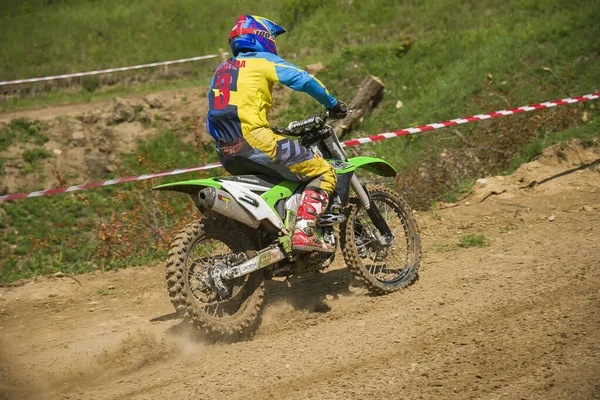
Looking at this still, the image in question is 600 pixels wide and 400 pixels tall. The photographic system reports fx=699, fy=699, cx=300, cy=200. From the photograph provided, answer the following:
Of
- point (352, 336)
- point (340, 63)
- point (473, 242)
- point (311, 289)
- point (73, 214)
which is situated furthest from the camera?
point (340, 63)

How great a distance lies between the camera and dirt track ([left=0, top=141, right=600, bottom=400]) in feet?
14.6

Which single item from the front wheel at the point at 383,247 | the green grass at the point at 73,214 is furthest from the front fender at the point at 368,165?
→ the green grass at the point at 73,214

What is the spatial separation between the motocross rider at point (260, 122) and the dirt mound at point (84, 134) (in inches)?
429

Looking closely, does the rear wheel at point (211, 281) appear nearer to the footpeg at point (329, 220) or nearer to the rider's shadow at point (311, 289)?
the rider's shadow at point (311, 289)

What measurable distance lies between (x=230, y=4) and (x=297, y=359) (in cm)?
2028

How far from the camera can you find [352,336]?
5.30 meters

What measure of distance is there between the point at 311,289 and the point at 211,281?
1.54m

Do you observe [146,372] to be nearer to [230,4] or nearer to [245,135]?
[245,135]

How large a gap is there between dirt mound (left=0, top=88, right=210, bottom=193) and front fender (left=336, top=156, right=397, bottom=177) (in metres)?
10.3

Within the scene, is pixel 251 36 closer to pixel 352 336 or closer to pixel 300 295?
pixel 300 295

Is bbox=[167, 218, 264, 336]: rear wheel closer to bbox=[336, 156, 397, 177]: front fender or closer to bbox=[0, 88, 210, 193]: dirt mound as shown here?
bbox=[336, 156, 397, 177]: front fender

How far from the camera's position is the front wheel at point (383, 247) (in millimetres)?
6297

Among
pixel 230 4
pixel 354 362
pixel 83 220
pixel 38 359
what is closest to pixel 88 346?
pixel 38 359

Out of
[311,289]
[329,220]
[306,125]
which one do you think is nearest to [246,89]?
[306,125]
